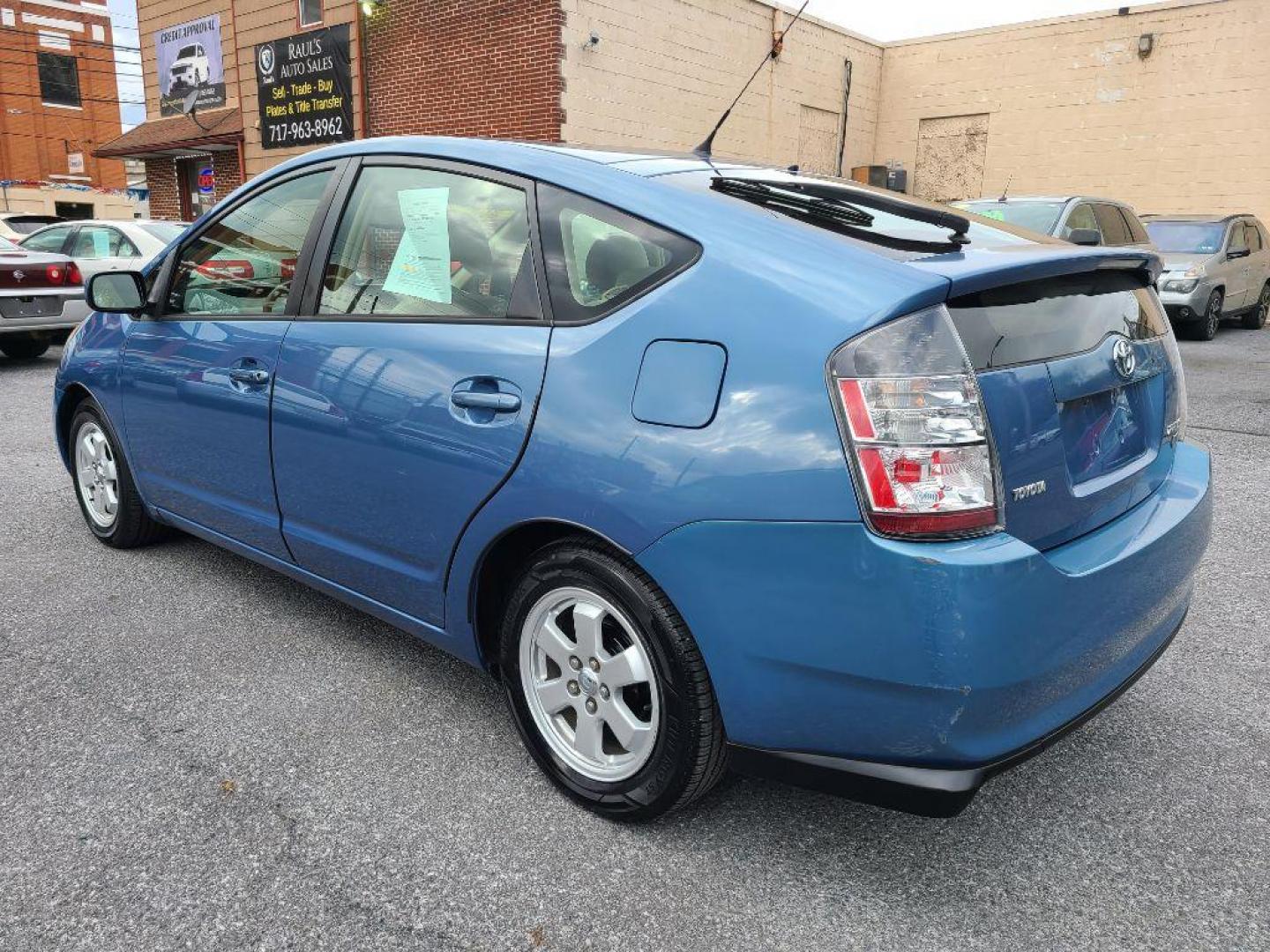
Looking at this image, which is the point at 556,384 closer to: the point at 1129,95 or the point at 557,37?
the point at 557,37

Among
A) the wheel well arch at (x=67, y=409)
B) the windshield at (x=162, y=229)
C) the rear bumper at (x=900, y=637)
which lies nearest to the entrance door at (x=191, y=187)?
the windshield at (x=162, y=229)

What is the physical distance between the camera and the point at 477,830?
7.56ft

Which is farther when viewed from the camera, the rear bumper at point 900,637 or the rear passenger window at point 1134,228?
the rear passenger window at point 1134,228

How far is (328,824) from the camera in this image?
2.32 meters

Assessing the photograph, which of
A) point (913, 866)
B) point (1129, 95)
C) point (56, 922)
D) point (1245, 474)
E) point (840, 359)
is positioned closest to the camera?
point (840, 359)

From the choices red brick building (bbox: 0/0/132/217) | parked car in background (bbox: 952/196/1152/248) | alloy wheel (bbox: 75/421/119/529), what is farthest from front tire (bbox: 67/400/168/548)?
red brick building (bbox: 0/0/132/217)

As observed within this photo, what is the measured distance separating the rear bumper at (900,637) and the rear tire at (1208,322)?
39.3 ft

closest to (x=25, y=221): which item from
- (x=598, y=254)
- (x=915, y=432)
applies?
(x=598, y=254)

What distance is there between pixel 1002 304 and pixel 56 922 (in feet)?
7.57

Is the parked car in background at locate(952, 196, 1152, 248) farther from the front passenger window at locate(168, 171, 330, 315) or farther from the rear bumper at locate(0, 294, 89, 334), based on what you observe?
the rear bumper at locate(0, 294, 89, 334)

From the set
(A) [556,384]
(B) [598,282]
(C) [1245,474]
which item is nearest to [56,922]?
(A) [556,384]

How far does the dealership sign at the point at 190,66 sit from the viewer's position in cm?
1820

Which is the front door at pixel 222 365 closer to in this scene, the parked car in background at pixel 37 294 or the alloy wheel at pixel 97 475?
the alloy wheel at pixel 97 475

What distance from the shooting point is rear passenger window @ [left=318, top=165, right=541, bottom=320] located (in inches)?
97.1
